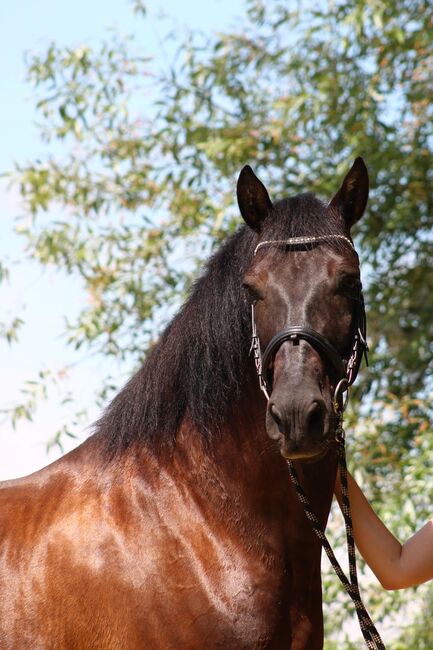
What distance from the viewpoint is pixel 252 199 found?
9.77 feet

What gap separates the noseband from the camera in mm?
2629

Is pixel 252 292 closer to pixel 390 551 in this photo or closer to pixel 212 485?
pixel 212 485


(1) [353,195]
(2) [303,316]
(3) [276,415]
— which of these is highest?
(1) [353,195]

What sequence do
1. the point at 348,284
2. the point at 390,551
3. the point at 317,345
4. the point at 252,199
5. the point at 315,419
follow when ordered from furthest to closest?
the point at 390,551, the point at 252,199, the point at 348,284, the point at 317,345, the point at 315,419

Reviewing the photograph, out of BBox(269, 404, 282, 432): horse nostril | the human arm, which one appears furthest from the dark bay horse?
the human arm

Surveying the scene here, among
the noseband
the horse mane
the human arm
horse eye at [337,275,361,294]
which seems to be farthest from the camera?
the human arm

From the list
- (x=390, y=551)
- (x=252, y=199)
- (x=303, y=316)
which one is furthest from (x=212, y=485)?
(x=252, y=199)

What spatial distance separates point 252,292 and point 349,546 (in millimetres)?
884

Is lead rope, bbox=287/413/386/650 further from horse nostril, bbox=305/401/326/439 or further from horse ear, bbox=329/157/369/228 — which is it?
horse ear, bbox=329/157/369/228

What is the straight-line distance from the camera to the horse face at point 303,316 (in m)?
2.52

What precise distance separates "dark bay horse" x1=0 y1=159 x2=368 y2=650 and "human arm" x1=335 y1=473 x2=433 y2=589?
329mm

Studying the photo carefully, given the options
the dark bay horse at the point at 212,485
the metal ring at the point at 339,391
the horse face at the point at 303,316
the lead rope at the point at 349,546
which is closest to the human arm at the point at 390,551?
the lead rope at the point at 349,546

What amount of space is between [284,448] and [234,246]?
2.58 feet

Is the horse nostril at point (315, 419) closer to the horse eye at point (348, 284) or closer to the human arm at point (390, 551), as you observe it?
the horse eye at point (348, 284)
